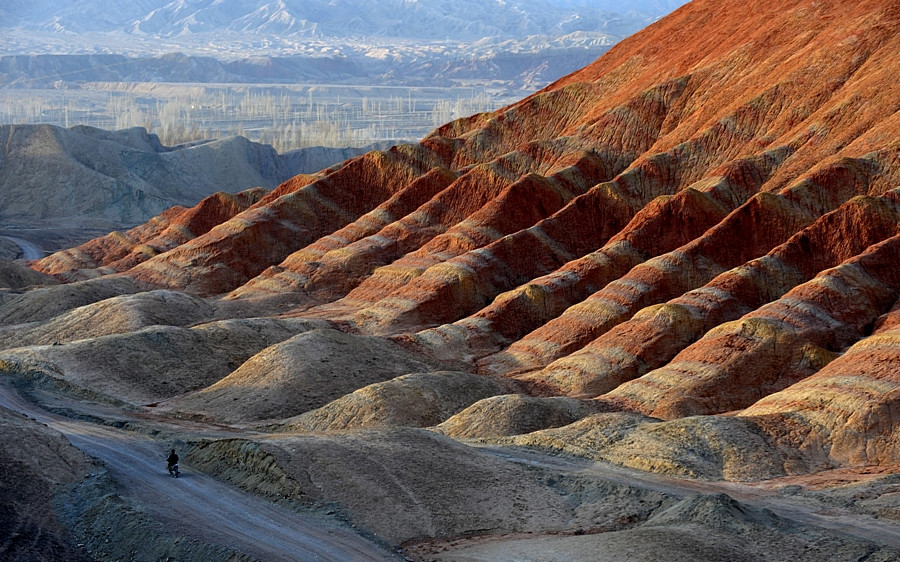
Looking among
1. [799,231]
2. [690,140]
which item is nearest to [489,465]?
[799,231]

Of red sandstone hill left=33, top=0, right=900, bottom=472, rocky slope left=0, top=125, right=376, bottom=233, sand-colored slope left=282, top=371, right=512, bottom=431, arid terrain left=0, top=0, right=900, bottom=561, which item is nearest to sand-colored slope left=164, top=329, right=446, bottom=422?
arid terrain left=0, top=0, right=900, bottom=561

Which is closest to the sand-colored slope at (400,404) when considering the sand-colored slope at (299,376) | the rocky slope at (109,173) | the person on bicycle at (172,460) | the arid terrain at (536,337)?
the arid terrain at (536,337)

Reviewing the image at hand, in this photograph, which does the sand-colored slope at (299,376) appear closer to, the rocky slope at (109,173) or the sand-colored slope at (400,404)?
the sand-colored slope at (400,404)

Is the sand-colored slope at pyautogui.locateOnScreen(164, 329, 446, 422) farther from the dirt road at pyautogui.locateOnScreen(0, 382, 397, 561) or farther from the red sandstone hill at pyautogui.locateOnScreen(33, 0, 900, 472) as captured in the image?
the dirt road at pyautogui.locateOnScreen(0, 382, 397, 561)

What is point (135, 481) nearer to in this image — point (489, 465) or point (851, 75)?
point (489, 465)

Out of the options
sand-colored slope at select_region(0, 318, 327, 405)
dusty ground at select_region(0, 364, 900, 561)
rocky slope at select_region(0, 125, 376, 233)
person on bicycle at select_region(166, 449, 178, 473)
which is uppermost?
rocky slope at select_region(0, 125, 376, 233)

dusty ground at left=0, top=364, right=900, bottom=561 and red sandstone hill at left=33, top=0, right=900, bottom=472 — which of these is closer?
dusty ground at left=0, top=364, right=900, bottom=561

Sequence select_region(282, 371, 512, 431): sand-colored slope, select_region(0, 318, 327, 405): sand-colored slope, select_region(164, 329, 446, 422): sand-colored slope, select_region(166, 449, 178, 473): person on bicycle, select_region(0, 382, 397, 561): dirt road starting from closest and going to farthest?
select_region(0, 382, 397, 561): dirt road → select_region(166, 449, 178, 473): person on bicycle → select_region(282, 371, 512, 431): sand-colored slope → select_region(164, 329, 446, 422): sand-colored slope → select_region(0, 318, 327, 405): sand-colored slope
